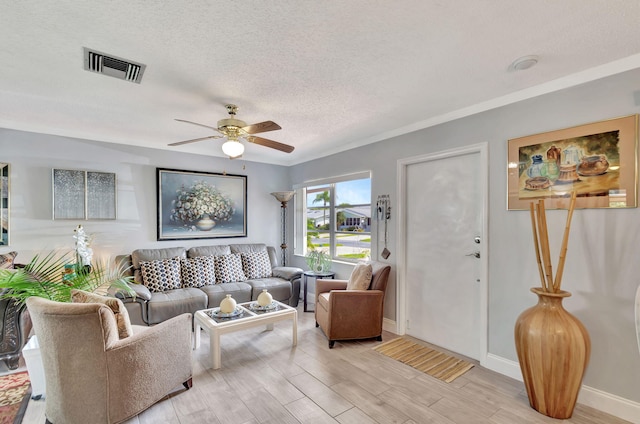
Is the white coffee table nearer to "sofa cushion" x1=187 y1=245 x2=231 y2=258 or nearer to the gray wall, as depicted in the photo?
"sofa cushion" x1=187 y1=245 x2=231 y2=258

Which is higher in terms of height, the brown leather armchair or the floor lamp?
the floor lamp

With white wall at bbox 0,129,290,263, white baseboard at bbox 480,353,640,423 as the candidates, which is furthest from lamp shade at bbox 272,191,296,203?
white baseboard at bbox 480,353,640,423

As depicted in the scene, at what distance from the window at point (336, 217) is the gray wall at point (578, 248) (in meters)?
1.41

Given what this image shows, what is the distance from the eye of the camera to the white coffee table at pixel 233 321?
2.79m

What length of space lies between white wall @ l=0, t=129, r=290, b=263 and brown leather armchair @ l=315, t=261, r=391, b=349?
247 centimetres

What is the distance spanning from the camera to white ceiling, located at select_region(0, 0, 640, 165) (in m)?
1.58

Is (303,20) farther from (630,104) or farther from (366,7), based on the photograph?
→ (630,104)

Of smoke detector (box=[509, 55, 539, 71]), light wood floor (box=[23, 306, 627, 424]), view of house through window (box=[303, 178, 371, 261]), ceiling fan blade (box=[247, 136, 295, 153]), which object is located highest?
smoke detector (box=[509, 55, 539, 71])

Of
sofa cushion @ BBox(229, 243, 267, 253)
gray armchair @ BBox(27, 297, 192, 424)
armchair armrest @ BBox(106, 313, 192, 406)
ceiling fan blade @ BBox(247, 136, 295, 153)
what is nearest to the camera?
gray armchair @ BBox(27, 297, 192, 424)

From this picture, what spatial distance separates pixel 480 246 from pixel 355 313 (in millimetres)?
1471

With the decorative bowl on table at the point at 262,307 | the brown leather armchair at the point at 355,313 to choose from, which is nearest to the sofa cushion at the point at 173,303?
the decorative bowl on table at the point at 262,307

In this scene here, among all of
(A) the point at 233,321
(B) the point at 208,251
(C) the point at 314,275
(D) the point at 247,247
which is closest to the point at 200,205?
(B) the point at 208,251

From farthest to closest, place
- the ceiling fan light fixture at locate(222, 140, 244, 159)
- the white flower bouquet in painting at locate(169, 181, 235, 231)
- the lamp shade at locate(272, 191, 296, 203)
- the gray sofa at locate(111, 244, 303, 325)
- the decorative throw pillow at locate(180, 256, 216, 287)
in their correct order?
1. the lamp shade at locate(272, 191, 296, 203)
2. the white flower bouquet in painting at locate(169, 181, 235, 231)
3. the decorative throw pillow at locate(180, 256, 216, 287)
4. the gray sofa at locate(111, 244, 303, 325)
5. the ceiling fan light fixture at locate(222, 140, 244, 159)

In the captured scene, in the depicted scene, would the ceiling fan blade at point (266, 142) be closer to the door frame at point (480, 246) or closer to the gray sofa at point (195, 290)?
the door frame at point (480, 246)
